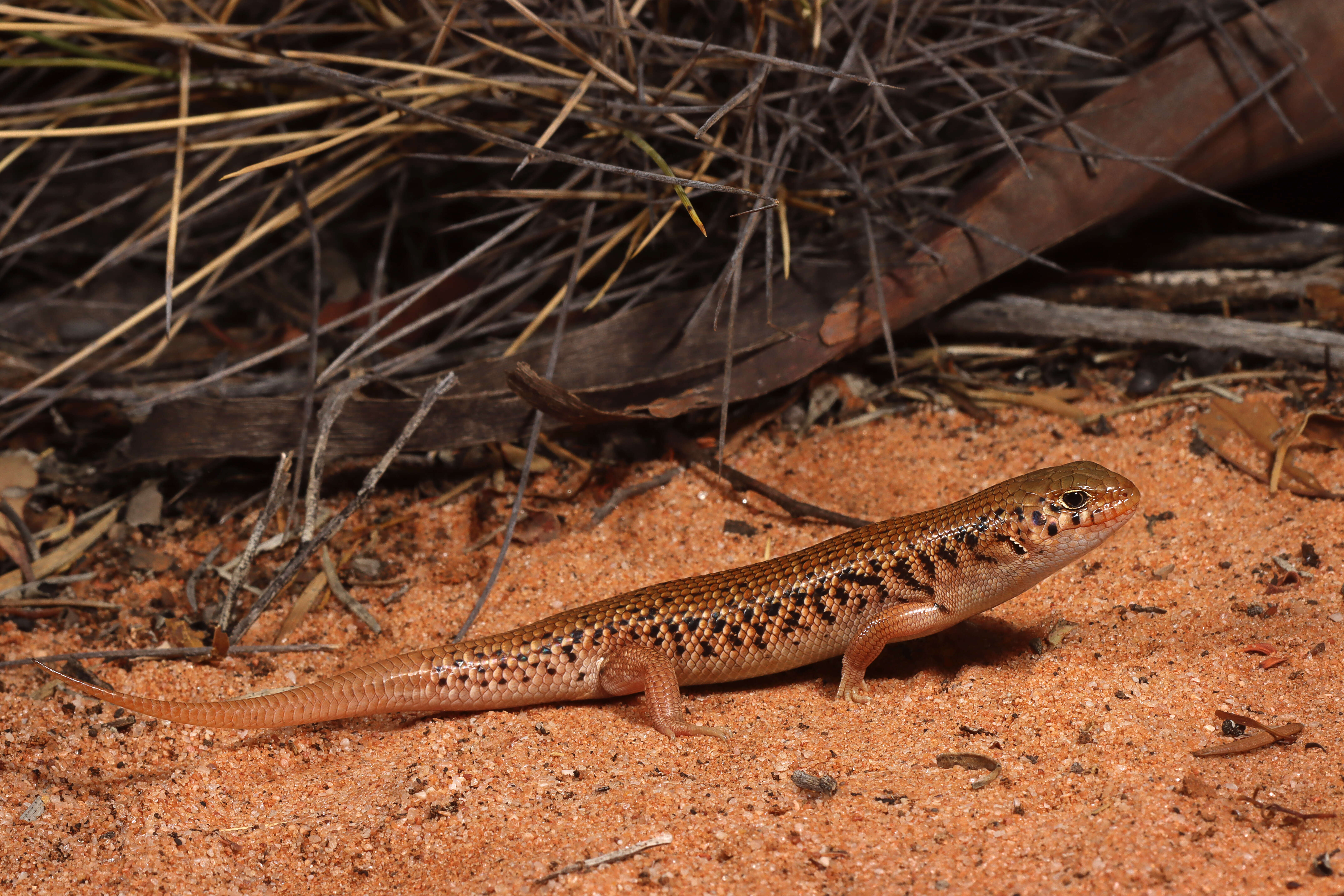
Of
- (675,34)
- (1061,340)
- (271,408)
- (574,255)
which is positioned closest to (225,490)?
(271,408)

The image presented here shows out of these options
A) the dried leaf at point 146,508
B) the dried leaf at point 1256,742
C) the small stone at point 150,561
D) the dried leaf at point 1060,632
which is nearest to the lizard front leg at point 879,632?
the dried leaf at point 1060,632

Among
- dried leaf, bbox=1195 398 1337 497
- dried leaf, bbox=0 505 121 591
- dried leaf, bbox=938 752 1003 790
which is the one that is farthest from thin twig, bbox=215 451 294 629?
dried leaf, bbox=1195 398 1337 497

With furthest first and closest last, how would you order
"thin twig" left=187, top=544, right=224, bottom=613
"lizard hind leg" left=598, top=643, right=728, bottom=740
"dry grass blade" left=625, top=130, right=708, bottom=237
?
"thin twig" left=187, top=544, right=224, bottom=613 → "lizard hind leg" left=598, top=643, right=728, bottom=740 → "dry grass blade" left=625, top=130, right=708, bottom=237

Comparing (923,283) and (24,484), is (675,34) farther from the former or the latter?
(24,484)

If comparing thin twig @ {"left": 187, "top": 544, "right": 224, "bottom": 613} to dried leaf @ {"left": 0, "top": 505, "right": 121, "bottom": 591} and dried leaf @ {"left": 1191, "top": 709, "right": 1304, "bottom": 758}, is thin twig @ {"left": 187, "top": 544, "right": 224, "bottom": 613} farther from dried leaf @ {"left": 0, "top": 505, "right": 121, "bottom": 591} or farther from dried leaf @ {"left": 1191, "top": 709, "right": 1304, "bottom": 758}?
dried leaf @ {"left": 1191, "top": 709, "right": 1304, "bottom": 758}

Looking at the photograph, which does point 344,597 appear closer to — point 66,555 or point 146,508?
point 146,508

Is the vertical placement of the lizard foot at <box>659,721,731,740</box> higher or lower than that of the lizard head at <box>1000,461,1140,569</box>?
lower

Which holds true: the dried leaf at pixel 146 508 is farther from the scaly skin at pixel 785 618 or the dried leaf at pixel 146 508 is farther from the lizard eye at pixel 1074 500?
the lizard eye at pixel 1074 500
